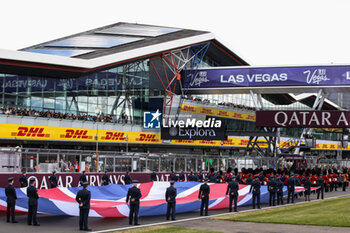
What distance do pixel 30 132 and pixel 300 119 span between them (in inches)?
932

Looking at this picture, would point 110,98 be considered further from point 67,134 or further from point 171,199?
point 171,199

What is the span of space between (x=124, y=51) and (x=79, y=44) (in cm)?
737

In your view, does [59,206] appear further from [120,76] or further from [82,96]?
[120,76]

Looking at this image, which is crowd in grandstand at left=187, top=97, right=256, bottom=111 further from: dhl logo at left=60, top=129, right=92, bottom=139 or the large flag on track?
the large flag on track

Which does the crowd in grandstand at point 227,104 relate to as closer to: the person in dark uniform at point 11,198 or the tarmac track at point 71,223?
the tarmac track at point 71,223

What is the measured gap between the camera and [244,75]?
52.0 meters

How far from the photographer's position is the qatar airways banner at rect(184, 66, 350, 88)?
48.9 m

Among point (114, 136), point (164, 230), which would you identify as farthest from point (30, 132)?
point (164, 230)

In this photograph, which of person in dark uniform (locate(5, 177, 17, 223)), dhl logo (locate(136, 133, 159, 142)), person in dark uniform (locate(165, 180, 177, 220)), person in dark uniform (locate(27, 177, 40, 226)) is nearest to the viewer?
person in dark uniform (locate(27, 177, 40, 226))

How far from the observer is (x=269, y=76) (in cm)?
5112

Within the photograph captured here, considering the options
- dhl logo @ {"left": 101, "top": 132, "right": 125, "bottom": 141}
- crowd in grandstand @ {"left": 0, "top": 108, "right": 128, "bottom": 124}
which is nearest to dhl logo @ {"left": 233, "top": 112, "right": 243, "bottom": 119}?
crowd in grandstand @ {"left": 0, "top": 108, "right": 128, "bottom": 124}

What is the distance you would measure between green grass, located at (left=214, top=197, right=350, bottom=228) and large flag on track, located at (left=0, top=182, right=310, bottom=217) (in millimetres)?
2080

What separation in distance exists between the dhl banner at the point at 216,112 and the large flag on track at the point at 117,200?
1228 inches

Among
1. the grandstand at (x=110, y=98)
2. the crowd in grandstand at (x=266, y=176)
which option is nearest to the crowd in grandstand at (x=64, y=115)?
the grandstand at (x=110, y=98)
